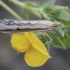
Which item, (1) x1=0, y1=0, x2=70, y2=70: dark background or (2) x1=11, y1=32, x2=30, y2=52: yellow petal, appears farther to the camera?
(1) x1=0, y1=0, x2=70, y2=70: dark background

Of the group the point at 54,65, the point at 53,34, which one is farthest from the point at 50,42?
the point at 54,65

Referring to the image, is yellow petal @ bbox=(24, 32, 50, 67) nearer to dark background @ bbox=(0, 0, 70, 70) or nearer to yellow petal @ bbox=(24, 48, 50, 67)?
yellow petal @ bbox=(24, 48, 50, 67)

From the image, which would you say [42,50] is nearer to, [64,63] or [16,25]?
[16,25]

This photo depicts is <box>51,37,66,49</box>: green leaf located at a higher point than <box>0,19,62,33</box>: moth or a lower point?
lower

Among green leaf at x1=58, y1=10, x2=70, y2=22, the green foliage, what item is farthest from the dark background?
green leaf at x1=58, y1=10, x2=70, y2=22

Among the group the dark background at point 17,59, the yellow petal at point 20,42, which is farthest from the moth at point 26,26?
the dark background at point 17,59

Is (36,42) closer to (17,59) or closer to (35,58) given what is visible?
(35,58)

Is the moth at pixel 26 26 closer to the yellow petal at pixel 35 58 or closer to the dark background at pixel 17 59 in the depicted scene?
the yellow petal at pixel 35 58

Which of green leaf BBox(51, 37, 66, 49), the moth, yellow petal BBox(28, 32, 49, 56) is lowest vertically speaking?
green leaf BBox(51, 37, 66, 49)
